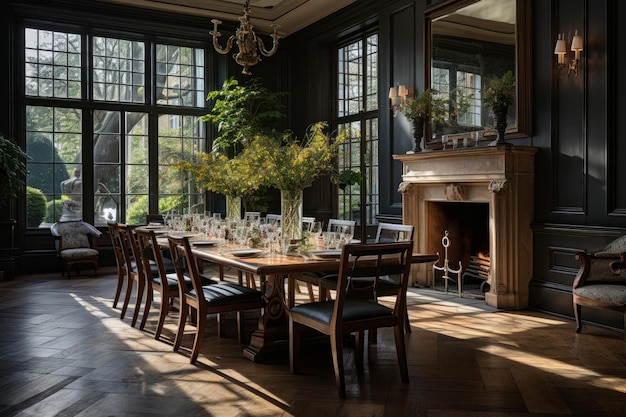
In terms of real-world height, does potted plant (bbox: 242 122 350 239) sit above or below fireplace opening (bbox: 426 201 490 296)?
above

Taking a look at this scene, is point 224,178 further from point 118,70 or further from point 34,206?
point 118,70

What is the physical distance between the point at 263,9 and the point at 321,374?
713 cm

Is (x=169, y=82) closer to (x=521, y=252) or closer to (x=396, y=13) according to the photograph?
(x=396, y=13)

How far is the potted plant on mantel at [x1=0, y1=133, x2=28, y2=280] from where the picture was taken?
7.66 m

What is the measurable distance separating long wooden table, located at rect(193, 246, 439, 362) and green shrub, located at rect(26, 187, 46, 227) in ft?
17.8

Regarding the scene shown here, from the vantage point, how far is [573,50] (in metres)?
5.40

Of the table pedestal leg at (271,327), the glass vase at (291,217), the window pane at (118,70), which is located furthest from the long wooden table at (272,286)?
the window pane at (118,70)

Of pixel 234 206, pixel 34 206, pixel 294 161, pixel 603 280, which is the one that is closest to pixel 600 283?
pixel 603 280

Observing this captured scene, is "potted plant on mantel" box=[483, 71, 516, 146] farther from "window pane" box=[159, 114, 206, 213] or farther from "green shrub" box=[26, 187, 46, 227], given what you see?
"green shrub" box=[26, 187, 46, 227]

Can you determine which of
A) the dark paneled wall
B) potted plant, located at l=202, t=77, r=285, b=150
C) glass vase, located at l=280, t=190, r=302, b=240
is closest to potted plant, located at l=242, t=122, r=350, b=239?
glass vase, located at l=280, t=190, r=302, b=240

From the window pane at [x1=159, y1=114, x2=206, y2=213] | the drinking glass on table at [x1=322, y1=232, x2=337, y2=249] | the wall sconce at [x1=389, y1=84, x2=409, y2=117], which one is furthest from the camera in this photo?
the window pane at [x1=159, y1=114, x2=206, y2=213]

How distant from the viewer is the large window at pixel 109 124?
29.3ft

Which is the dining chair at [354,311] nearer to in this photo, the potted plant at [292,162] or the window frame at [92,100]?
the potted plant at [292,162]

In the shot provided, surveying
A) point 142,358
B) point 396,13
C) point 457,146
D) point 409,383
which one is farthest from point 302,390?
point 396,13
